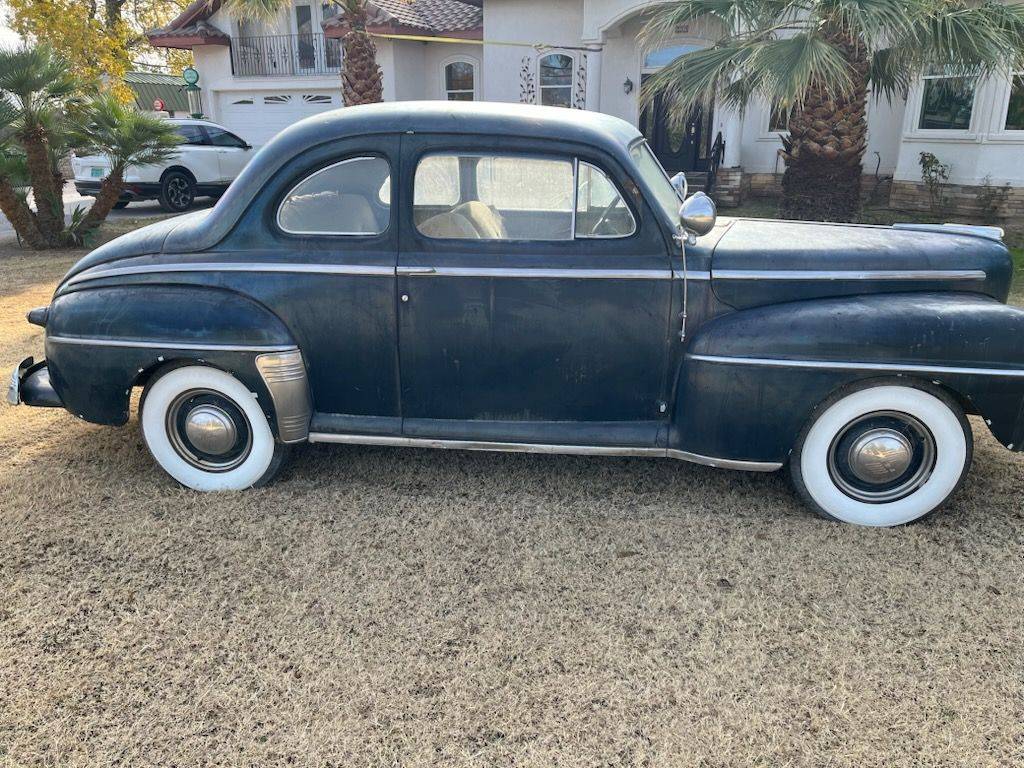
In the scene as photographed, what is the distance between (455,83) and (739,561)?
18.9 meters

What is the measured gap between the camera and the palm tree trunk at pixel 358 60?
1420 cm

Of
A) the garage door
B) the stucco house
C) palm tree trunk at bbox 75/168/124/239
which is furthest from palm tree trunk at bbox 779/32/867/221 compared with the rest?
the garage door

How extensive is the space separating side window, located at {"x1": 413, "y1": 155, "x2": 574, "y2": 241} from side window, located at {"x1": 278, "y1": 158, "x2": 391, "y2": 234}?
18 centimetres

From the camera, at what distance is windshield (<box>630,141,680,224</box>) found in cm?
358

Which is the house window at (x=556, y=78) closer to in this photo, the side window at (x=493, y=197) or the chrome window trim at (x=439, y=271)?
the side window at (x=493, y=197)

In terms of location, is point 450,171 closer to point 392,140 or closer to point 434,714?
point 392,140

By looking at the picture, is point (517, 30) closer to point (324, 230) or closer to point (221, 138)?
point (221, 138)

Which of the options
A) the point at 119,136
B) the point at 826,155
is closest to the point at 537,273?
the point at 826,155

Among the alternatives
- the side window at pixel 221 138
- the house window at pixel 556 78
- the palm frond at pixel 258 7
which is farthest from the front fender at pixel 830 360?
the house window at pixel 556 78

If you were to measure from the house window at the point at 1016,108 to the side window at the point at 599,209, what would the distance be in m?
11.5

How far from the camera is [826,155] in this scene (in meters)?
10.2

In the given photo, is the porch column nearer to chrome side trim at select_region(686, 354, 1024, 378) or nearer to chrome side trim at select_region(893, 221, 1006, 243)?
chrome side trim at select_region(893, 221, 1006, 243)

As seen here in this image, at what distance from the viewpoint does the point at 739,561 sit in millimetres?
3279

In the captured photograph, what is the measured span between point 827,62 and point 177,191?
11151 millimetres
